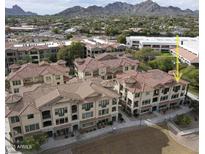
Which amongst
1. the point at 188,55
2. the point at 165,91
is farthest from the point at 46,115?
the point at 188,55

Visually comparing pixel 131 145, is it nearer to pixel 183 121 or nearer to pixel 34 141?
pixel 183 121

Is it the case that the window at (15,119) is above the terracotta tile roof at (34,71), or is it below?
below

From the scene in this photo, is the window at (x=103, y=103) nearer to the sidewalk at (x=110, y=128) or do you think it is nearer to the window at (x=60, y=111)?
the sidewalk at (x=110, y=128)

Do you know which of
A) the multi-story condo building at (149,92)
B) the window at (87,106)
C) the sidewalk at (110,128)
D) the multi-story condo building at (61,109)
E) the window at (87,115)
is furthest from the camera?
the multi-story condo building at (149,92)

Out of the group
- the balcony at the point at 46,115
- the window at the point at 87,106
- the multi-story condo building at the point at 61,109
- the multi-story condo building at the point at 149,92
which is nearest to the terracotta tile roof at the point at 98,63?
the multi-story condo building at the point at 149,92

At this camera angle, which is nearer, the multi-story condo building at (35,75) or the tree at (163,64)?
the multi-story condo building at (35,75)
